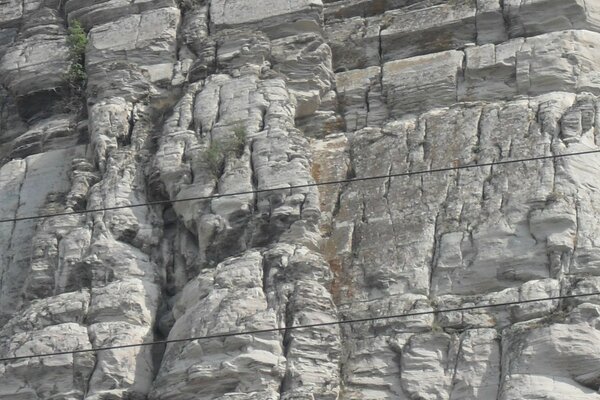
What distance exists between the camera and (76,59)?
34.3 m

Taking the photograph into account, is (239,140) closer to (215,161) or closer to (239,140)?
(239,140)

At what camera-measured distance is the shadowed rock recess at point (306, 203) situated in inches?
1041

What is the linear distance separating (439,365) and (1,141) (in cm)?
1136

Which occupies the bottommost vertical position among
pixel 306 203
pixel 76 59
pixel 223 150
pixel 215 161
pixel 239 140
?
pixel 306 203

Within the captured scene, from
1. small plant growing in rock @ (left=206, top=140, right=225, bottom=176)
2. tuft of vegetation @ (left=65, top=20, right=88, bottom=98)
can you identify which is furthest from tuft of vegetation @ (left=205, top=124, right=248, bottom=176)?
tuft of vegetation @ (left=65, top=20, right=88, bottom=98)

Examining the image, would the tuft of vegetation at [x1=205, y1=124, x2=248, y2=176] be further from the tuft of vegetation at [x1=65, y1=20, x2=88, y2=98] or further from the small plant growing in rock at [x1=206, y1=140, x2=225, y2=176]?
the tuft of vegetation at [x1=65, y1=20, x2=88, y2=98]

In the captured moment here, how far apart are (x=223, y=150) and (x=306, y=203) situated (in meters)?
1.85

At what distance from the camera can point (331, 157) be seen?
1193 inches

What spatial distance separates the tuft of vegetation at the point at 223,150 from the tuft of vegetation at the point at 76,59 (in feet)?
15.9

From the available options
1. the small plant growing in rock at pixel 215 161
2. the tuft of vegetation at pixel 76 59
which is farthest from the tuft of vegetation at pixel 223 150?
the tuft of vegetation at pixel 76 59

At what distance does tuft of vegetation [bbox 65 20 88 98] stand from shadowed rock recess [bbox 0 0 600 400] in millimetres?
145

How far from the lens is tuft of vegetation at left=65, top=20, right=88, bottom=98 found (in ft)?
112

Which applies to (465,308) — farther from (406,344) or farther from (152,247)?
(152,247)

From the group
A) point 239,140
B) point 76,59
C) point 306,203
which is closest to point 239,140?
point 239,140
